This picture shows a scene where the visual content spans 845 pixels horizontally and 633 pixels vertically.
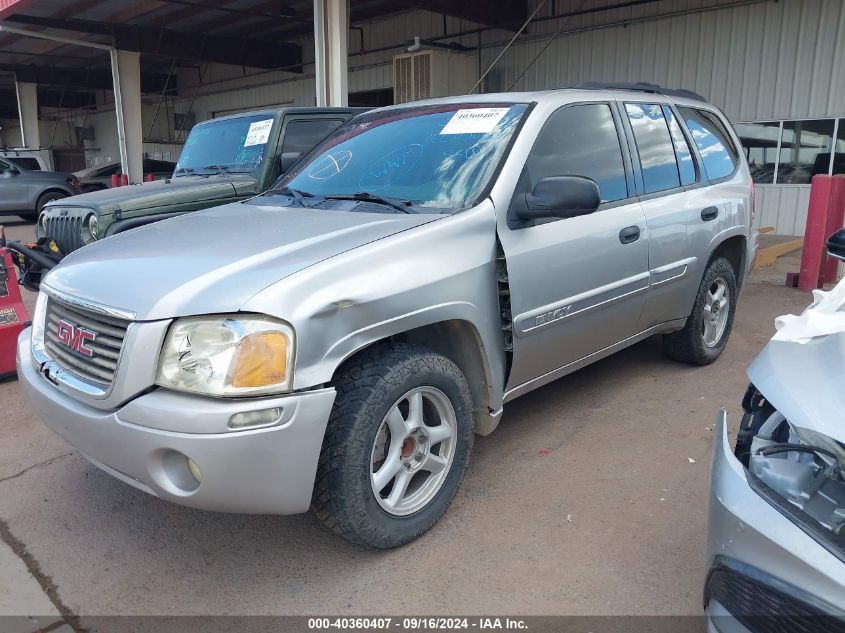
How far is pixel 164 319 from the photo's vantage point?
7.27ft

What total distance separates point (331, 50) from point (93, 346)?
8944 mm

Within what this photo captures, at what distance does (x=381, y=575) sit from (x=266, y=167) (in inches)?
189

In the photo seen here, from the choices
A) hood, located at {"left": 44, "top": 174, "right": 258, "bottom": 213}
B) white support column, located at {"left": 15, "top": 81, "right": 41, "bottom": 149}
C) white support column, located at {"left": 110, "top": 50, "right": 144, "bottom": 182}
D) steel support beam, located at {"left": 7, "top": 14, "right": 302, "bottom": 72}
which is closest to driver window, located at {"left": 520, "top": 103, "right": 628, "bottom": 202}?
hood, located at {"left": 44, "top": 174, "right": 258, "bottom": 213}

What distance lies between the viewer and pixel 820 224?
7086 millimetres

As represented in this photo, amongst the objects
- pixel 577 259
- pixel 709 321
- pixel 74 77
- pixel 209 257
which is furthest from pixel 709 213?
pixel 74 77

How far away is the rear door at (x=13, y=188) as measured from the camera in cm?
1427

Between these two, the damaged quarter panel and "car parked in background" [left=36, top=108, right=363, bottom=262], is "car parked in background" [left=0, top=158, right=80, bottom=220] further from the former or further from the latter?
the damaged quarter panel

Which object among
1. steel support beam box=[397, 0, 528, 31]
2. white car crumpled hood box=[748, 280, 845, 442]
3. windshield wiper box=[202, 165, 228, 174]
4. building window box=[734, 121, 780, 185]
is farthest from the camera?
steel support beam box=[397, 0, 528, 31]

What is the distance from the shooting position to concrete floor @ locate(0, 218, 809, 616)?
2436 millimetres

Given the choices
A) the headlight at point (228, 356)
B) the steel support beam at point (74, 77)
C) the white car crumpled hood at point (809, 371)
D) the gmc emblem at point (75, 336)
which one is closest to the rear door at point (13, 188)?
the steel support beam at point (74, 77)

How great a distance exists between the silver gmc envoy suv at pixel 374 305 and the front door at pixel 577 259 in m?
0.01

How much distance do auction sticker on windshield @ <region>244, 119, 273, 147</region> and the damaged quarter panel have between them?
428 centimetres

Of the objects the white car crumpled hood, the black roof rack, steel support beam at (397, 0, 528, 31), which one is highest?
steel support beam at (397, 0, 528, 31)

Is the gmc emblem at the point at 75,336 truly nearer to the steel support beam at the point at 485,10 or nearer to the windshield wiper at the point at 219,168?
the windshield wiper at the point at 219,168
